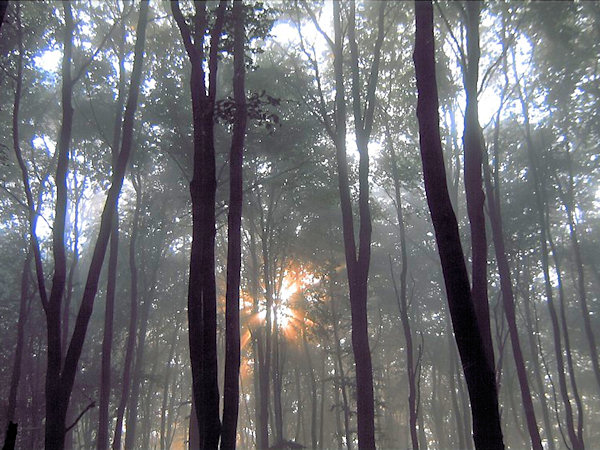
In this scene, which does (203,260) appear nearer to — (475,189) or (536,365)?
(475,189)

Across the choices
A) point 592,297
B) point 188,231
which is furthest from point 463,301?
point 592,297

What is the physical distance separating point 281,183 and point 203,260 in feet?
34.5

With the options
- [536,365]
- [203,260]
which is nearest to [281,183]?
[203,260]

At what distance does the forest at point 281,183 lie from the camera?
23.9ft

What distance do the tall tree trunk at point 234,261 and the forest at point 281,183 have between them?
1.5 inches

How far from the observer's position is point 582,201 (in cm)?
2423

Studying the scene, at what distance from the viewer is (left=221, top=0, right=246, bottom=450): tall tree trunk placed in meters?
7.12

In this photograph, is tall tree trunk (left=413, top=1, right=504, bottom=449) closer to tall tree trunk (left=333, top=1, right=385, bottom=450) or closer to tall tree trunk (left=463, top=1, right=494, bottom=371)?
tall tree trunk (left=463, top=1, right=494, bottom=371)

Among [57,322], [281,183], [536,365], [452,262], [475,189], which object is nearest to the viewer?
[452,262]

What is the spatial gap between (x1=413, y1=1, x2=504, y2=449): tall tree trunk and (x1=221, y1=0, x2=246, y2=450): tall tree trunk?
3.29m

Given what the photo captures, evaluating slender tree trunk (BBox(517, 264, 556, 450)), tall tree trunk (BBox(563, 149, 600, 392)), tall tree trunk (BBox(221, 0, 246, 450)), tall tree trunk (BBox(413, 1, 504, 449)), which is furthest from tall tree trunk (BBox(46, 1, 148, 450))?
tall tree trunk (BBox(563, 149, 600, 392))

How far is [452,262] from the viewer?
5.16 m

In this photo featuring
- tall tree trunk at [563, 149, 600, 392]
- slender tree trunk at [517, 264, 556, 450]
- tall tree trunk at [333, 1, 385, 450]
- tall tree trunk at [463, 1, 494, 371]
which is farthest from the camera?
slender tree trunk at [517, 264, 556, 450]

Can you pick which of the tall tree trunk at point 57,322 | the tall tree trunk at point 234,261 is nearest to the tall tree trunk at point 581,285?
the tall tree trunk at point 234,261
